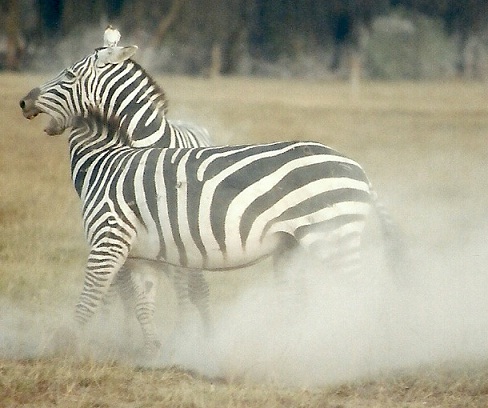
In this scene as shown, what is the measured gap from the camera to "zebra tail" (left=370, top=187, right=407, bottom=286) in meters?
6.57

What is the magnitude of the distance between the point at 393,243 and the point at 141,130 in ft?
6.63

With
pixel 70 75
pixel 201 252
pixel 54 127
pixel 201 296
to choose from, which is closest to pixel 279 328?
pixel 201 252

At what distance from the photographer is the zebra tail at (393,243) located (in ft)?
21.5

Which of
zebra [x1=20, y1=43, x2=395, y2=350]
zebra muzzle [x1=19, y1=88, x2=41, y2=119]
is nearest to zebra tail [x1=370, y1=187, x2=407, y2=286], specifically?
zebra [x1=20, y1=43, x2=395, y2=350]

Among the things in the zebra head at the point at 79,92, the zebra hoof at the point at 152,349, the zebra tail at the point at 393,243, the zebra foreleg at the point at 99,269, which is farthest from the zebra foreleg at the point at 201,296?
the zebra tail at the point at 393,243

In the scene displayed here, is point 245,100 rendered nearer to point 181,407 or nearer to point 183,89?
point 183,89

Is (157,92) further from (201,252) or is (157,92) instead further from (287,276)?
(287,276)

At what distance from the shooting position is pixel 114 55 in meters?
7.14

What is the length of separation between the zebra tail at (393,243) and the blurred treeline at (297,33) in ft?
91.3

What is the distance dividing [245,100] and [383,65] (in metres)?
15.4

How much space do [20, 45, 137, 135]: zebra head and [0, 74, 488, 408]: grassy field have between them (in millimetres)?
1528

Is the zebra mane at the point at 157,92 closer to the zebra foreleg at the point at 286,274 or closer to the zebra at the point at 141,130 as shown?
the zebra at the point at 141,130

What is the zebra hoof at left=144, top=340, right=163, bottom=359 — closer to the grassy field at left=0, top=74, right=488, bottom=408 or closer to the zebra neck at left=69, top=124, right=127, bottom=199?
the grassy field at left=0, top=74, right=488, bottom=408

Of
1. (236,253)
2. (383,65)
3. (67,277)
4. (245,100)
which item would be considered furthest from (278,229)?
(383,65)
